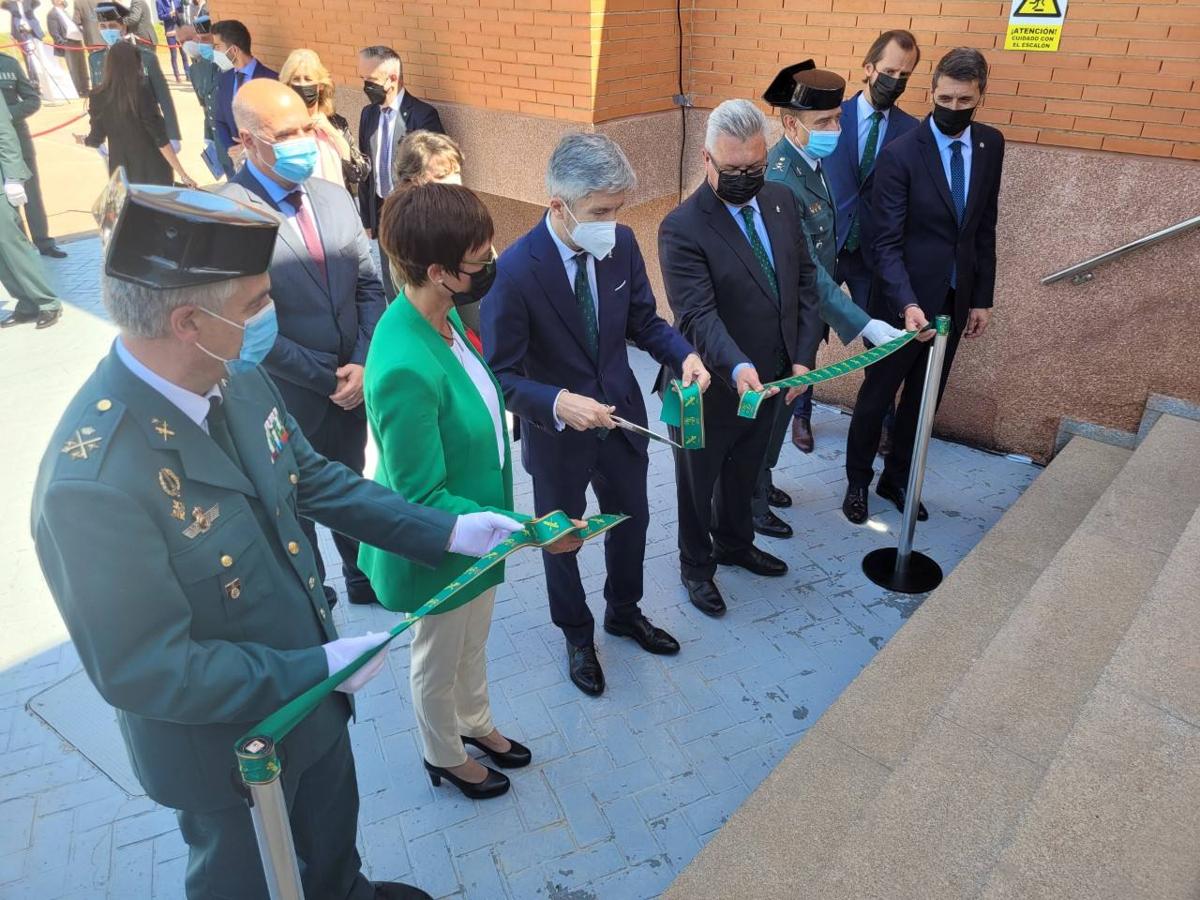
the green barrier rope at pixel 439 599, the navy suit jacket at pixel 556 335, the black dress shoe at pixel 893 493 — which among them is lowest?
the black dress shoe at pixel 893 493

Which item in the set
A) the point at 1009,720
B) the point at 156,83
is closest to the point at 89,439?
the point at 1009,720

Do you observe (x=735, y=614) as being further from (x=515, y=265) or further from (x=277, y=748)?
(x=277, y=748)

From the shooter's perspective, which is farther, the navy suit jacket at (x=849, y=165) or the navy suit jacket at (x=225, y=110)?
the navy suit jacket at (x=225, y=110)

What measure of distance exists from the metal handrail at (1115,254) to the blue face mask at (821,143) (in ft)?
5.36

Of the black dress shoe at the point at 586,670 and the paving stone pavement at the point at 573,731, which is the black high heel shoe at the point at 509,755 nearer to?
the paving stone pavement at the point at 573,731

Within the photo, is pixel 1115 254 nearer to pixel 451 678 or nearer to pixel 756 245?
pixel 756 245

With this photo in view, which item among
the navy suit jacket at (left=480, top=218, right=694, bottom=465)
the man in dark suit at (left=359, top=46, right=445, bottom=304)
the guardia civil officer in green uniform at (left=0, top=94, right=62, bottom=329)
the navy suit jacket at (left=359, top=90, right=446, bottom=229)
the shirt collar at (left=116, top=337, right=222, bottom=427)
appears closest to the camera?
the shirt collar at (left=116, top=337, right=222, bottom=427)

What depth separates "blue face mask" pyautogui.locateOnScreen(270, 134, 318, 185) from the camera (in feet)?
11.1

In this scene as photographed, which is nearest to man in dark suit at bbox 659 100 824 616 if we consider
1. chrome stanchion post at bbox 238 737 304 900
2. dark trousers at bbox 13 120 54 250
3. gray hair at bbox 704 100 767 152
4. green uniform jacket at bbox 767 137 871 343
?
gray hair at bbox 704 100 767 152

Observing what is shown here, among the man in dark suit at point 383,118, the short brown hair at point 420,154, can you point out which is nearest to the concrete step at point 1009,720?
the short brown hair at point 420,154

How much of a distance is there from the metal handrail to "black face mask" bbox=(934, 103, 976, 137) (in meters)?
1.14

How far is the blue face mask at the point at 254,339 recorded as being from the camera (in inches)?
74.4

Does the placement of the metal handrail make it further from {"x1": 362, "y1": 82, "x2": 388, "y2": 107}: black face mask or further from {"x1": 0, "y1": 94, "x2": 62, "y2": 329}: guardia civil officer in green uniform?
{"x1": 0, "y1": 94, "x2": 62, "y2": 329}: guardia civil officer in green uniform

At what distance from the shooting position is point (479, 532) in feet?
7.98
